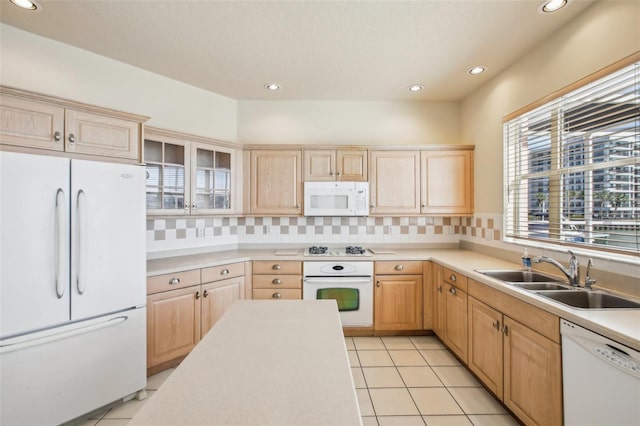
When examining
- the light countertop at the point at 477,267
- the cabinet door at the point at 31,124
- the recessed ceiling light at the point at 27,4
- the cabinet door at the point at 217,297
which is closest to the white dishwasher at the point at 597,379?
the light countertop at the point at 477,267

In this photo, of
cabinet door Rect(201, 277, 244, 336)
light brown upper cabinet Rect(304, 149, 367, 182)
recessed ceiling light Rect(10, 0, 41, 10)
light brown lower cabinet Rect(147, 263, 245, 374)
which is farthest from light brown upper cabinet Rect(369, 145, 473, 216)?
recessed ceiling light Rect(10, 0, 41, 10)

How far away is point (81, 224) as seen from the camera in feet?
5.70

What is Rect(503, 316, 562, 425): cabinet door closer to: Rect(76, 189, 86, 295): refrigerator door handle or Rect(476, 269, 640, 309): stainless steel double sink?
Rect(476, 269, 640, 309): stainless steel double sink

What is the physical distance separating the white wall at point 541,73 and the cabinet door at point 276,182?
6.40ft

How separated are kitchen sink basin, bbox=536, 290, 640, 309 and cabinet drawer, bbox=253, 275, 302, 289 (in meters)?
1.99

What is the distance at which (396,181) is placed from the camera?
320 centimetres

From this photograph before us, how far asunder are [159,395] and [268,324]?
516 millimetres

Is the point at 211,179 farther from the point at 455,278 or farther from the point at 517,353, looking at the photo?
the point at 517,353

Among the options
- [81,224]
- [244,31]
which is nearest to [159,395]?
[81,224]

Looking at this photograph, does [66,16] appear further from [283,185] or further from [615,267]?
[615,267]

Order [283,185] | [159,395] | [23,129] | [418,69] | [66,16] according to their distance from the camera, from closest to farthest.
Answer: [159,395], [23,129], [66,16], [418,69], [283,185]

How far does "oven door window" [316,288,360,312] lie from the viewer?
294 cm

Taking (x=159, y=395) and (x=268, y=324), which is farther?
(x=268, y=324)

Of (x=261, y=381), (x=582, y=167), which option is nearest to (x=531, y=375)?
(x=582, y=167)
